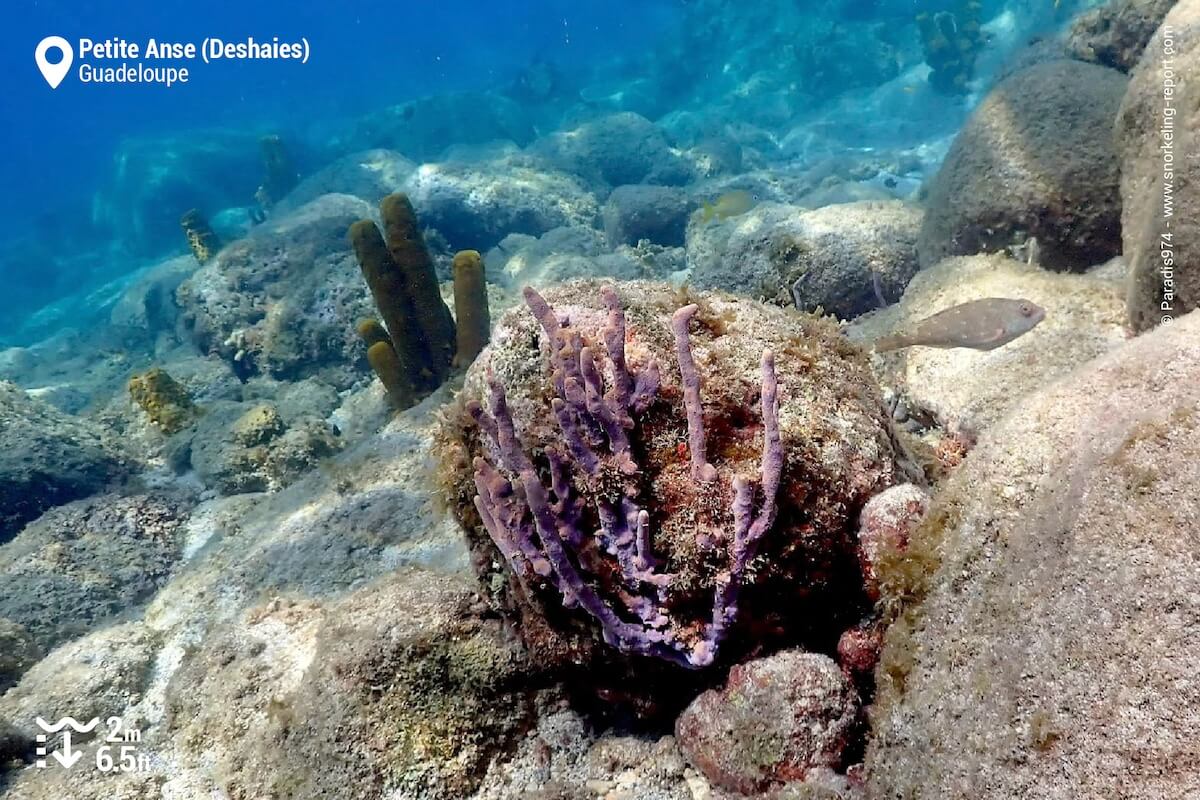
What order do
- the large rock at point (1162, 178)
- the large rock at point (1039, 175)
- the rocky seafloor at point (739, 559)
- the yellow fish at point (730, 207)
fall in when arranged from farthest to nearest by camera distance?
1. the yellow fish at point (730, 207)
2. the large rock at point (1039, 175)
3. the large rock at point (1162, 178)
4. the rocky seafloor at point (739, 559)

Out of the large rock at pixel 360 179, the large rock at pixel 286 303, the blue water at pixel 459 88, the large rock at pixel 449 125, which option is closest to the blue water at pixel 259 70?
the blue water at pixel 459 88

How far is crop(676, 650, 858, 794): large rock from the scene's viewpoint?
70.6 inches

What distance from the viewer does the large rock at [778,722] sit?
1.79 m

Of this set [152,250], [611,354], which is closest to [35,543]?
[611,354]

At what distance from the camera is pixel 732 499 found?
6.18 feet

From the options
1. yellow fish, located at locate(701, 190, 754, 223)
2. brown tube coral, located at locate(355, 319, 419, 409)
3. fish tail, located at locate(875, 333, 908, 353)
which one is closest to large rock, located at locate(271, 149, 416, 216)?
yellow fish, located at locate(701, 190, 754, 223)

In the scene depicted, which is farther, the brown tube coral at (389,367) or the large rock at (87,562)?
the brown tube coral at (389,367)

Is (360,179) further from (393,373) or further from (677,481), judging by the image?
(677,481)

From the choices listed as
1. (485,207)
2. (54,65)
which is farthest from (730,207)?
(54,65)

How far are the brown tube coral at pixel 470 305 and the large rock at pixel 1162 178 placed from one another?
496 centimetres

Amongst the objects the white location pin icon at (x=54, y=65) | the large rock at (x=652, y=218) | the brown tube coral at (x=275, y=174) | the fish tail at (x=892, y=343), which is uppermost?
the white location pin icon at (x=54, y=65)

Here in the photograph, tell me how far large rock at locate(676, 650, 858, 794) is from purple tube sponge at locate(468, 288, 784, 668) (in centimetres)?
15

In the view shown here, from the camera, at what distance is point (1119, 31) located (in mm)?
7133

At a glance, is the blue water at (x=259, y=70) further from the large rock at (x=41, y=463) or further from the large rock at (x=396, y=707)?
the large rock at (x=396, y=707)
